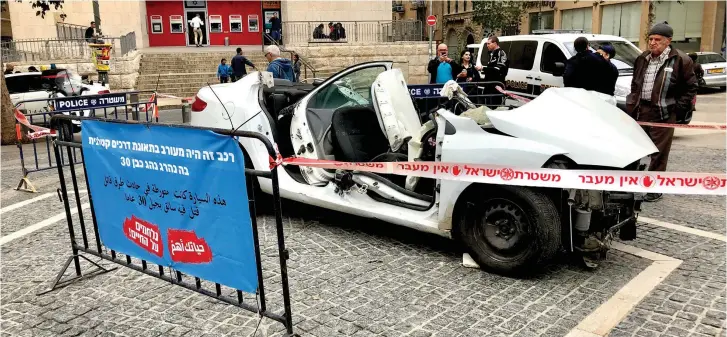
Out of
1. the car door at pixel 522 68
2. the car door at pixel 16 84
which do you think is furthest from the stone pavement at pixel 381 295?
the car door at pixel 16 84

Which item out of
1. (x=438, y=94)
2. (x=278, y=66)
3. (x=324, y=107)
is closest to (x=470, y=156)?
(x=324, y=107)

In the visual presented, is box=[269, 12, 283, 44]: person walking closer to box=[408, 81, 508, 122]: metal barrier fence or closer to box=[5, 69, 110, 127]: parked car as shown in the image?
box=[5, 69, 110, 127]: parked car

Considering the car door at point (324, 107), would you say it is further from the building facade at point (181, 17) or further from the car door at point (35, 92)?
the building facade at point (181, 17)

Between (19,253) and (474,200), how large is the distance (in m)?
4.16

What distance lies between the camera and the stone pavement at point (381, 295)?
3.61 m

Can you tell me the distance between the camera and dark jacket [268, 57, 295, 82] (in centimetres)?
926

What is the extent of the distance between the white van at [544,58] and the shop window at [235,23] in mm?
24783

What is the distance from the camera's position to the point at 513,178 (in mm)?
3824

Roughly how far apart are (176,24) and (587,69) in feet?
97.0

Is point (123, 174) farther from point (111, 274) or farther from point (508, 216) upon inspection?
point (508, 216)

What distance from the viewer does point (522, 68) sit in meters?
11.8

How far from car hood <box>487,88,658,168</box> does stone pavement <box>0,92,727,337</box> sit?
3.23 feet

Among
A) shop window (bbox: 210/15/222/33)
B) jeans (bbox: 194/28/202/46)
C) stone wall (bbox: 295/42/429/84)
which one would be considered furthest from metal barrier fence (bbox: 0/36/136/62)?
shop window (bbox: 210/15/222/33)

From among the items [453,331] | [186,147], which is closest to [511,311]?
[453,331]
